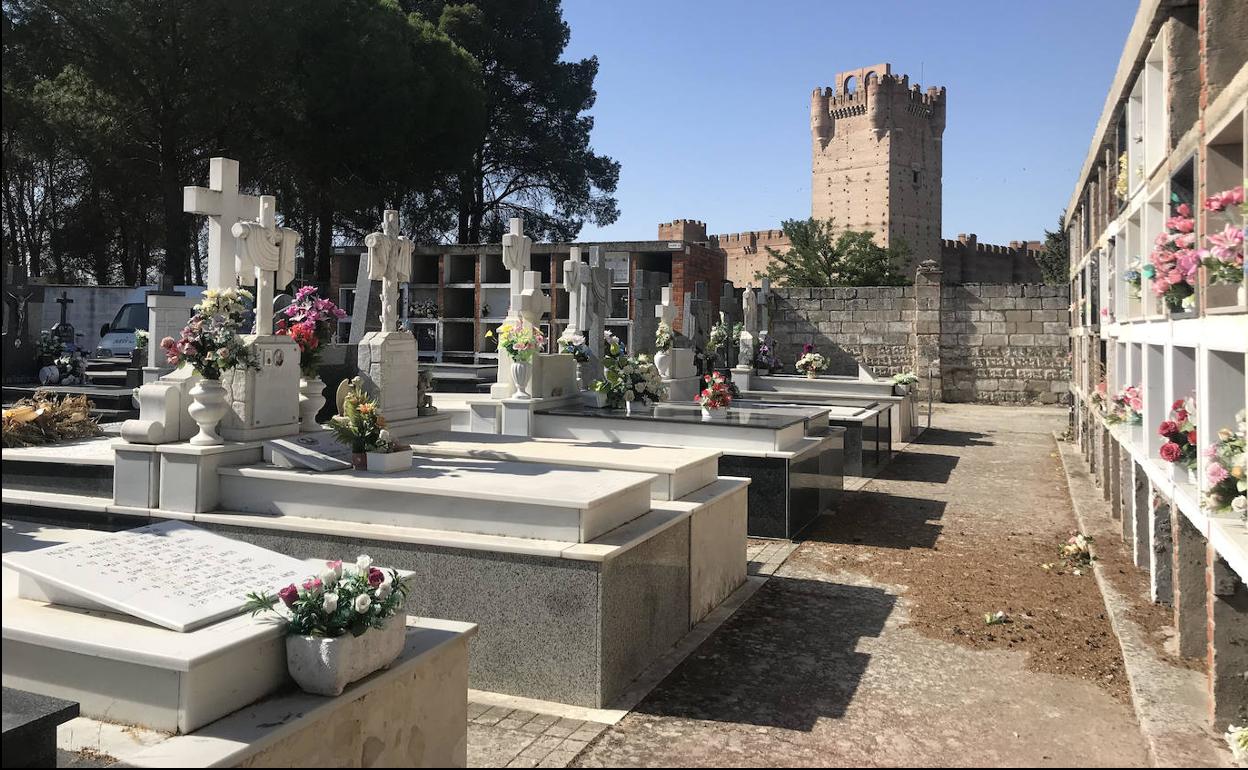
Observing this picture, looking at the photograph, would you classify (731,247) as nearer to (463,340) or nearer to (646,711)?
(463,340)

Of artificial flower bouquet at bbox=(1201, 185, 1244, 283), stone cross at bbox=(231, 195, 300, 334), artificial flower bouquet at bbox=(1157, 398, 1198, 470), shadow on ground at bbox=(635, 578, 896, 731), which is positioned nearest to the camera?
artificial flower bouquet at bbox=(1201, 185, 1244, 283)

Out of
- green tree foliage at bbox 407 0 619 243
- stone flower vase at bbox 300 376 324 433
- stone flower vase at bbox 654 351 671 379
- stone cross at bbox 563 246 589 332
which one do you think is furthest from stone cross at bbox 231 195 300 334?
green tree foliage at bbox 407 0 619 243

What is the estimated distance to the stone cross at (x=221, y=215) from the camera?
6054mm

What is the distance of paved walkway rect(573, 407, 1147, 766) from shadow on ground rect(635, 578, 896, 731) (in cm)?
1

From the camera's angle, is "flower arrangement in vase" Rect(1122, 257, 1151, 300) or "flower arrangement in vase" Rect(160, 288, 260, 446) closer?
"flower arrangement in vase" Rect(160, 288, 260, 446)

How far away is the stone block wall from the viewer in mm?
22203

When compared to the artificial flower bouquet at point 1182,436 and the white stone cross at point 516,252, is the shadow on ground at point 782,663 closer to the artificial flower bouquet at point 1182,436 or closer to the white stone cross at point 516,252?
the artificial flower bouquet at point 1182,436

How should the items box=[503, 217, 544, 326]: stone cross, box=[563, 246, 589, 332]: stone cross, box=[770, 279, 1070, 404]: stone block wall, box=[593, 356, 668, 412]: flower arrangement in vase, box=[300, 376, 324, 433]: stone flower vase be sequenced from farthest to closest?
box=[770, 279, 1070, 404]: stone block wall → box=[563, 246, 589, 332]: stone cross → box=[593, 356, 668, 412]: flower arrangement in vase → box=[503, 217, 544, 326]: stone cross → box=[300, 376, 324, 433]: stone flower vase

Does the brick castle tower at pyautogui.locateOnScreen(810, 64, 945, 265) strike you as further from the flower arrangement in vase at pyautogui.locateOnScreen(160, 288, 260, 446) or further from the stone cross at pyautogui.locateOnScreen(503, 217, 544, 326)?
the flower arrangement in vase at pyautogui.locateOnScreen(160, 288, 260, 446)

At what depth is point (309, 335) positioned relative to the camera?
6.54m

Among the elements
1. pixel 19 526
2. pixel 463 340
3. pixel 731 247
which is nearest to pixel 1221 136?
pixel 19 526

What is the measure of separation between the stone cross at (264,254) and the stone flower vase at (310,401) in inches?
24.9

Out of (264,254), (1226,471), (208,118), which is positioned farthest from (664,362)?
(208,118)

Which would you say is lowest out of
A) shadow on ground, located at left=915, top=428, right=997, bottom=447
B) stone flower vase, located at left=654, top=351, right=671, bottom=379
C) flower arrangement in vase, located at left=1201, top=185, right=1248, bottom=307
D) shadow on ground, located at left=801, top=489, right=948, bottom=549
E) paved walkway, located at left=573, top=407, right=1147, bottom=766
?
paved walkway, located at left=573, top=407, right=1147, bottom=766
